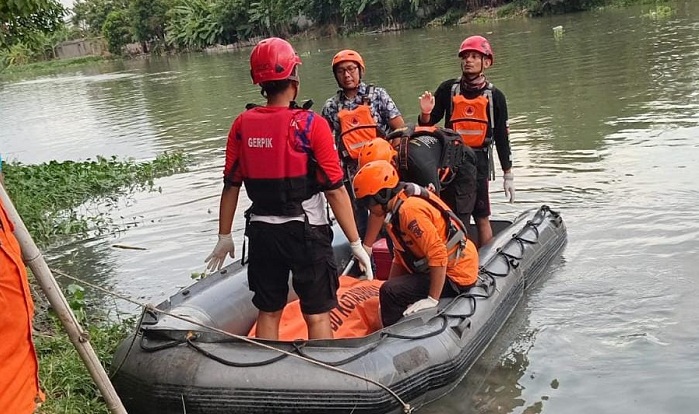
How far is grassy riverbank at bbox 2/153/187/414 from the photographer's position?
12.3 feet

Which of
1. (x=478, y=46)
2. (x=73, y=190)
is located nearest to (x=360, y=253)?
(x=478, y=46)

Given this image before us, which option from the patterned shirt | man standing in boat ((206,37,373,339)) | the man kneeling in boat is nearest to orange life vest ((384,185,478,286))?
the man kneeling in boat

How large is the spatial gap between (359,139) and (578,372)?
6.65 feet

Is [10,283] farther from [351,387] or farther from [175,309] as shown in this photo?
[175,309]

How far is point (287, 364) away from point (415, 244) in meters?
0.96

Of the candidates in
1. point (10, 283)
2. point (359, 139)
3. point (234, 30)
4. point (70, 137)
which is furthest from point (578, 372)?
point (234, 30)

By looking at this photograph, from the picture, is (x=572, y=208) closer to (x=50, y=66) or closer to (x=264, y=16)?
(x=264, y=16)

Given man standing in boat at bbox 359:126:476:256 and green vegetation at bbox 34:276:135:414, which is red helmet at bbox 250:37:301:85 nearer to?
man standing in boat at bbox 359:126:476:256

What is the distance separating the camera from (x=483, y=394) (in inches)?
154

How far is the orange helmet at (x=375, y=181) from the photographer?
3.86 metres

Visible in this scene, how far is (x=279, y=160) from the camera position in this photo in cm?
338

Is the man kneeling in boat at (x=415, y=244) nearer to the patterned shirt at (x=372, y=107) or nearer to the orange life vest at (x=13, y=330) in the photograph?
the patterned shirt at (x=372, y=107)

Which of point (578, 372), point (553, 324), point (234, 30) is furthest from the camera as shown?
point (234, 30)

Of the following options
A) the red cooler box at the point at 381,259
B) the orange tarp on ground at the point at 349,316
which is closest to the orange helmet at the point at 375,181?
the orange tarp on ground at the point at 349,316
